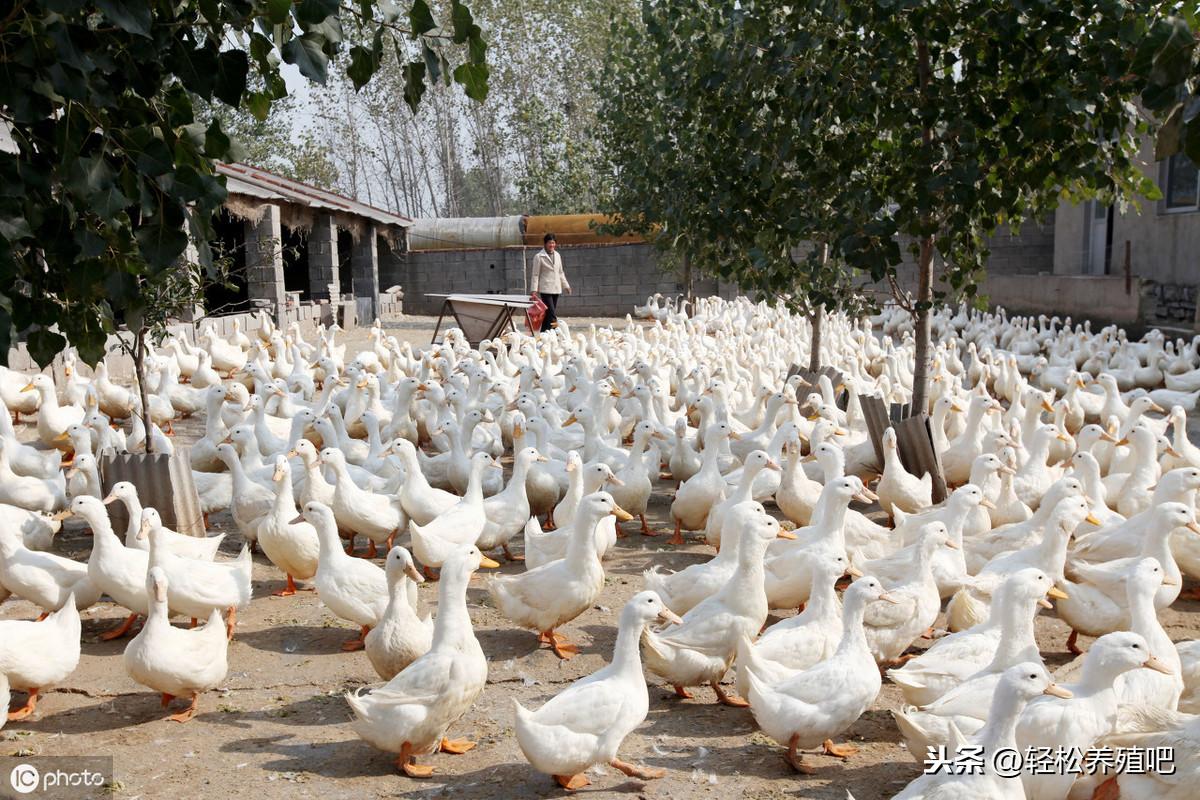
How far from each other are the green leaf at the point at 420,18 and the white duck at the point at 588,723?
2487mm

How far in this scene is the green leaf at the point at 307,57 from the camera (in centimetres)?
262

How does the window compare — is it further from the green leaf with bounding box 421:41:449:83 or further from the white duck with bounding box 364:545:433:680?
the green leaf with bounding box 421:41:449:83

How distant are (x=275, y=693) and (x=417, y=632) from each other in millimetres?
854

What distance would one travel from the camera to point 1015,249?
85.4 ft

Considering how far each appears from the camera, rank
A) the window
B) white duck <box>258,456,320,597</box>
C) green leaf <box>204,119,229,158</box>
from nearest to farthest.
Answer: green leaf <box>204,119,229,158</box>, white duck <box>258,456,320,597</box>, the window

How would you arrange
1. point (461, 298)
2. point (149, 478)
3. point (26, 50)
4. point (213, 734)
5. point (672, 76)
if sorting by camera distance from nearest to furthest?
point (26, 50) < point (213, 734) < point (149, 478) < point (672, 76) < point (461, 298)

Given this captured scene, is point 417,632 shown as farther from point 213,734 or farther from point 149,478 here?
point 149,478

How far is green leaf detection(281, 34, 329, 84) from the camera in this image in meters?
2.62

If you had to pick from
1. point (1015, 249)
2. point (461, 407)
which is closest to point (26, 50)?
point (461, 407)

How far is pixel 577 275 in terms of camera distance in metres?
28.2

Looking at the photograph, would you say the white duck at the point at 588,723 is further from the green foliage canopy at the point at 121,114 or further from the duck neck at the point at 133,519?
the duck neck at the point at 133,519

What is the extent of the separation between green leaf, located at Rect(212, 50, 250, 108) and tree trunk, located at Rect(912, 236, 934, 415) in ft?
19.3

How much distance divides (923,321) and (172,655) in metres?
5.89

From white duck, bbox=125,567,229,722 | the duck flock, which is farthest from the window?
white duck, bbox=125,567,229,722
